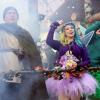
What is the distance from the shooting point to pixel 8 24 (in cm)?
542

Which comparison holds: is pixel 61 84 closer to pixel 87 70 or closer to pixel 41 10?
pixel 87 70

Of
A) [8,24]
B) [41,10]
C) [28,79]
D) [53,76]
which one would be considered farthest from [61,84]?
[41,10]

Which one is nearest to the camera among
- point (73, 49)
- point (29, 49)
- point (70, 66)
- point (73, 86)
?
point (70, 66)

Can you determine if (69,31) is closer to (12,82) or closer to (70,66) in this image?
(70,66)

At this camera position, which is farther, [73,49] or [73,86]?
[73,49]

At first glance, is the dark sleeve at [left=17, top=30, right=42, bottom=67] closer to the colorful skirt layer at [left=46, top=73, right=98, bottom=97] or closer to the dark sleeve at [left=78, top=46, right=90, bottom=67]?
the colorful skirt layer at [left=46, top=73, right=98, bottom=97]

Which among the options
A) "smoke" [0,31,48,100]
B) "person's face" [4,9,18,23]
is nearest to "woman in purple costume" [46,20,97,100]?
"smoke" [0,31,48,100]

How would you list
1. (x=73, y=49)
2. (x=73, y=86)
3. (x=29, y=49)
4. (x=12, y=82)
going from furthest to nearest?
(x=29, y=49)
(x=73, y=49)
(x=73, y=86)
(x=12, y=82)

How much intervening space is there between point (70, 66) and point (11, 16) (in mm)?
1135

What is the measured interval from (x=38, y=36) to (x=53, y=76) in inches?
78.6

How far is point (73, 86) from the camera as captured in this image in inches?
207

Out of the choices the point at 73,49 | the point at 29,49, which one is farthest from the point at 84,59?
the point at 29,49

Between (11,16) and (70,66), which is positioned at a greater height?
(11,16)

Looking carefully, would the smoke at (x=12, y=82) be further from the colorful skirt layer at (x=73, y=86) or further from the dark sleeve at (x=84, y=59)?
the dark sleeve at (x=84, y=59)
